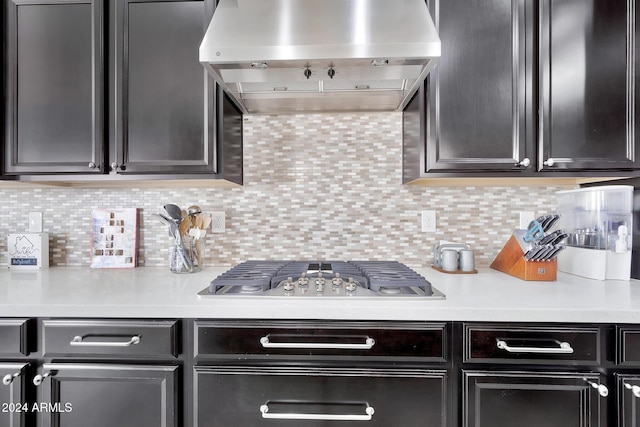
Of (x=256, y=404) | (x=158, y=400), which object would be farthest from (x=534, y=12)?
(x=158, y=400)

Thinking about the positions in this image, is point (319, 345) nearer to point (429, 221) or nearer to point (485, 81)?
point (429, 221)

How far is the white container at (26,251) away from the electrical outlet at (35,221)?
0.08m

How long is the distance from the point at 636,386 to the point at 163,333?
1.48m

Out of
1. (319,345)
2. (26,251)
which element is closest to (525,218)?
(319,345)

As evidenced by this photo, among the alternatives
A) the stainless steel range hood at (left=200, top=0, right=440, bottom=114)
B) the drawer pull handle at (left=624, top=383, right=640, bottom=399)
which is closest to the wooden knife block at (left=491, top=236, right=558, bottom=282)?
the drawer pull handle at (left=624, top=383, right=640, bottom=399)

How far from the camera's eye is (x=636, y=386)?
0.98 metres

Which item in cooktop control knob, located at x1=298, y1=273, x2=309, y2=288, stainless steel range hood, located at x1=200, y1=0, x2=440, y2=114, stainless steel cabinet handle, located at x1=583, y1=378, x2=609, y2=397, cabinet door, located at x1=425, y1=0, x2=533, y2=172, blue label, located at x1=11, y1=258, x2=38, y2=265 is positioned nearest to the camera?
stainless steel cabinet handle, located at x1=583, y1=378, x2=609, y2=397

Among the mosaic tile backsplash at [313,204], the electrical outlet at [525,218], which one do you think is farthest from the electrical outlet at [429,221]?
the electrical outlet at [525,218]

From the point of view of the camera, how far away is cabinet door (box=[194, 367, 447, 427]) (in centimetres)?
101

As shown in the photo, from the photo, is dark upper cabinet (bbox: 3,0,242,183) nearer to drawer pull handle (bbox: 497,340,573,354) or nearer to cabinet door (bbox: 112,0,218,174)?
cabinet door (bbox: 112,0,218,174)

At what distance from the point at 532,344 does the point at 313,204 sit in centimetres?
113

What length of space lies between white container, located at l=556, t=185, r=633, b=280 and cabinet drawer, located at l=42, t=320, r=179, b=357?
1717mm

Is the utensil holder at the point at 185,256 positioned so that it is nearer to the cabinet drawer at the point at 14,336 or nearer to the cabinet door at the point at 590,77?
the cabinet drawer at the point at 14,336

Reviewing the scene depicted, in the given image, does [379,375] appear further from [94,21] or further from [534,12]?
[94,21]
